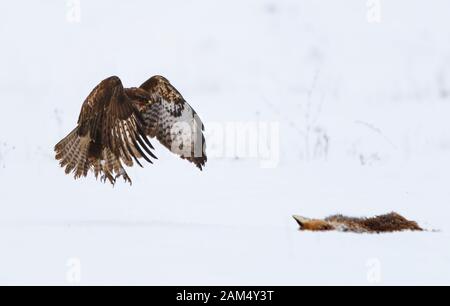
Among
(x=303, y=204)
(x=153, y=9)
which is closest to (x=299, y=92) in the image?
(x=153, y=9)

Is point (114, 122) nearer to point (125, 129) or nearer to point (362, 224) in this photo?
point (125, 129)

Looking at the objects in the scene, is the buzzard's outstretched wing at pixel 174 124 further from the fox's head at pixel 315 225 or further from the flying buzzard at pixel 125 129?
the fox's head at pixel 315 225

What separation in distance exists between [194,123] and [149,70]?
6.64 meters

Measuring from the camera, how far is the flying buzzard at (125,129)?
6531 mm

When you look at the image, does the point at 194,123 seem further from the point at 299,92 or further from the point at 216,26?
the point at 216,26

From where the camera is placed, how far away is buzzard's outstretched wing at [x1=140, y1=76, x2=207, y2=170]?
23.9 feet

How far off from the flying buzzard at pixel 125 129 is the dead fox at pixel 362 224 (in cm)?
120

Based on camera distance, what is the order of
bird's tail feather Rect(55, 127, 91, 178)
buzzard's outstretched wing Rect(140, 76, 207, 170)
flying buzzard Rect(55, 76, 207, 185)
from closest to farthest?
flying buzzard Rect(55, 76, 207, 185), bird's tail feather Rect(55, 127, 91, 178), buzzard's outstretched wing Rect(140, 76, 207, 170)

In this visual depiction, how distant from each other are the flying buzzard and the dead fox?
120 cm

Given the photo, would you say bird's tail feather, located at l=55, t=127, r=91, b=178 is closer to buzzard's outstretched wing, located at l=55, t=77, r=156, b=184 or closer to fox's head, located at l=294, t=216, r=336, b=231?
buzzard's outstretched wing, located at l=55, t=77, r=156, b=184

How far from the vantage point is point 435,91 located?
491 inches

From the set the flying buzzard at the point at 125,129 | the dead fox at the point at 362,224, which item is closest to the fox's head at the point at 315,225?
the dead fox at the point at 362,224

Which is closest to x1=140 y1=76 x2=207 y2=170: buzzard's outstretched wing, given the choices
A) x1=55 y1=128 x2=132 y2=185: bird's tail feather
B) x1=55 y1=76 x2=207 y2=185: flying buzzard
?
x1=55 y1=76 x2=207 y2=185: flying buzzard

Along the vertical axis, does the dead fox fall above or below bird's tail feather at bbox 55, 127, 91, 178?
below
